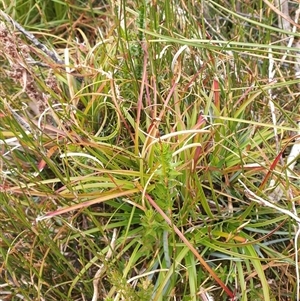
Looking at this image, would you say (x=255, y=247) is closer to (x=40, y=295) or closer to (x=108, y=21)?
(x=40, y=295)

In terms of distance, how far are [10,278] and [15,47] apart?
0.51 meters

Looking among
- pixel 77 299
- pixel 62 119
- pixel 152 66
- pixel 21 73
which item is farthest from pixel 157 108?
pixel 77 299

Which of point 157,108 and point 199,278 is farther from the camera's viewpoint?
point 157,108

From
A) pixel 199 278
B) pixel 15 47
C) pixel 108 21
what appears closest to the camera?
pixel 199 278

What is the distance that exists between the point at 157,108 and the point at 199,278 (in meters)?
0.38

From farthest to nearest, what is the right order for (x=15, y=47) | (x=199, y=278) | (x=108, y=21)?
(x=108, y=21) < (x=15, y=47) < (x=199, y=278)

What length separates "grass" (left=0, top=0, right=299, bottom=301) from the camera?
41.3 inches

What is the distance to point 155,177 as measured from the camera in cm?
106

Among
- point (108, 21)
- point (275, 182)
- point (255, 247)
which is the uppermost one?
point (108, 21)

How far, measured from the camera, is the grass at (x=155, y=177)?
105 cm

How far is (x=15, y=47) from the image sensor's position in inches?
45.9

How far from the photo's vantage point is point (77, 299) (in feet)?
3.77

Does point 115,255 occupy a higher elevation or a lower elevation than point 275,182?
lower

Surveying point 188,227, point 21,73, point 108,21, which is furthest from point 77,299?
point 108,21
